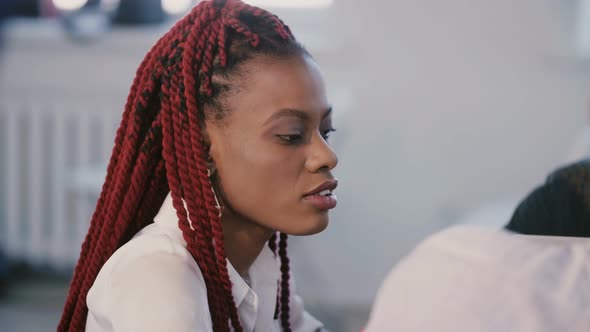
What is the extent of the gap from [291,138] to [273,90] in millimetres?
74

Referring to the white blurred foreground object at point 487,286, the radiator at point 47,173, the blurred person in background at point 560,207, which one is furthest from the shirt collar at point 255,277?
the radiator at point 47,173

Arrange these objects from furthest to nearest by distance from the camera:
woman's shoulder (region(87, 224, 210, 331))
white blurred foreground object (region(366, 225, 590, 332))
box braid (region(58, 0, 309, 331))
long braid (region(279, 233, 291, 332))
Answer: long braid (region(279, 233, 291, 332))
box braid (region(58, 0, 309, 331))
woman's shoulder (region(87, 224, 210, 331))
white blurred foreground object (region(366, 225, 590, 332))

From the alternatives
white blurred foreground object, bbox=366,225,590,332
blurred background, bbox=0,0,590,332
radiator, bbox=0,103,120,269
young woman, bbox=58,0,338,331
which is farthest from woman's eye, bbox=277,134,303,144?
radiator, bbox=0,103,120,269

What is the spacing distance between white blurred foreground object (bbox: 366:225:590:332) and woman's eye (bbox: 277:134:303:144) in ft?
1.56

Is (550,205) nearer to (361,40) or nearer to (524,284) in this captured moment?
(524,284)

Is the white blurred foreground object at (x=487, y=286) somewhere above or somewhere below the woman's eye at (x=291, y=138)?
above

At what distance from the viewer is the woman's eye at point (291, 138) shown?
3.72 ft

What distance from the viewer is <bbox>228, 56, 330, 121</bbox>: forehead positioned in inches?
44.6

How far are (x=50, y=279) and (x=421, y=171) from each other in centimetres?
175

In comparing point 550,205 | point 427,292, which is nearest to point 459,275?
point 427,292

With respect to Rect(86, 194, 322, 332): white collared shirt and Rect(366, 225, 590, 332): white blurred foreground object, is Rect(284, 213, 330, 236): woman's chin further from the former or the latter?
Rect(366, 225, 590, 332): white blurred foreground object

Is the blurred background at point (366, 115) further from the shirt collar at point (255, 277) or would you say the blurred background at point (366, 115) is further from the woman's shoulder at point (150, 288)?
the woman's shoulder at point (150, 288)

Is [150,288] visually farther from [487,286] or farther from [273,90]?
[487,286]

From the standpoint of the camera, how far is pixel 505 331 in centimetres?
61
